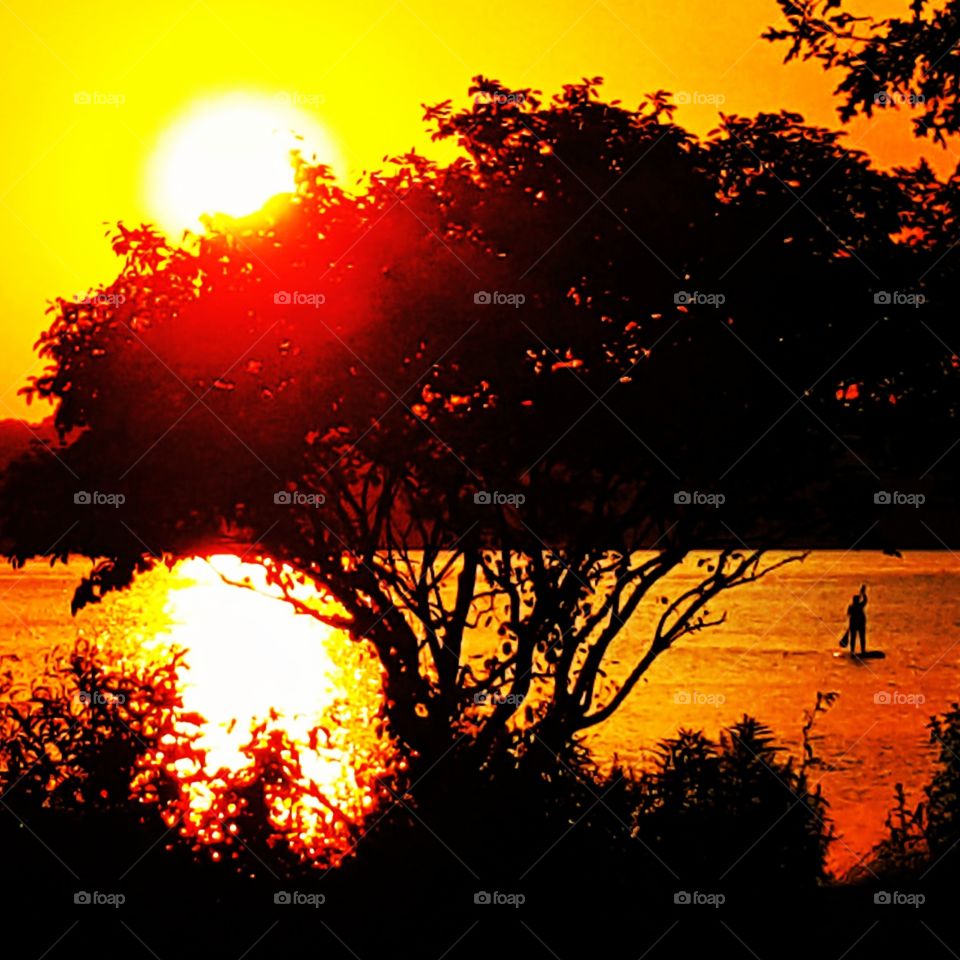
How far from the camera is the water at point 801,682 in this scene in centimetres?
2316
